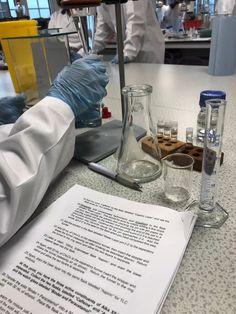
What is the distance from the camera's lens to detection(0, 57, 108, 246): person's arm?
0.38 meters

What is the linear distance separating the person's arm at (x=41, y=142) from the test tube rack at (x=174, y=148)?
6.1 inches

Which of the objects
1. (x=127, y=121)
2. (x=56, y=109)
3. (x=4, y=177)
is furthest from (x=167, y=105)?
(x=4, y=177)

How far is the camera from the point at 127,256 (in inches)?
13.4

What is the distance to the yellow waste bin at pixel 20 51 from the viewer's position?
0.96m

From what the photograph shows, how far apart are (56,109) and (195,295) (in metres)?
0.38

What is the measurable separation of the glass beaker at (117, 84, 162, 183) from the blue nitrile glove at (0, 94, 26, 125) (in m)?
0.35

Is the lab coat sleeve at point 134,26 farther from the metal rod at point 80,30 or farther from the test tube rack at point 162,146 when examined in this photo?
the test tube rack at point 162,146

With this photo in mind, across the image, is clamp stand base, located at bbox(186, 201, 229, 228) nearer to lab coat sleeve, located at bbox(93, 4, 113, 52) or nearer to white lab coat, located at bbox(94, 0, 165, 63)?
white lab coat, located at bbox(94, 0, 165, 63)

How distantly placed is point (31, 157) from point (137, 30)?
1.92 metres

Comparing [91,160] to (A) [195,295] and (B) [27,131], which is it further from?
(A) [195,295]

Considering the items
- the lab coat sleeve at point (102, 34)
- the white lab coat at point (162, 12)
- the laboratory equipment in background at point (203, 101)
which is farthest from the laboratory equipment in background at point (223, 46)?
the white lab coat at point (162, 12)

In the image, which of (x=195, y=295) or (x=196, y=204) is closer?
(x=195, y=295)

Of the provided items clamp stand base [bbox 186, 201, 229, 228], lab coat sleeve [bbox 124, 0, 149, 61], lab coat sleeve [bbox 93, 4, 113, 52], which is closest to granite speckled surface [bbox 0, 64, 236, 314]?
clamp stand base [bbox 186, 201, 229, 228]

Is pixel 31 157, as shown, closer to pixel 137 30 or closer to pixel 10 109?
pixel 10 109
